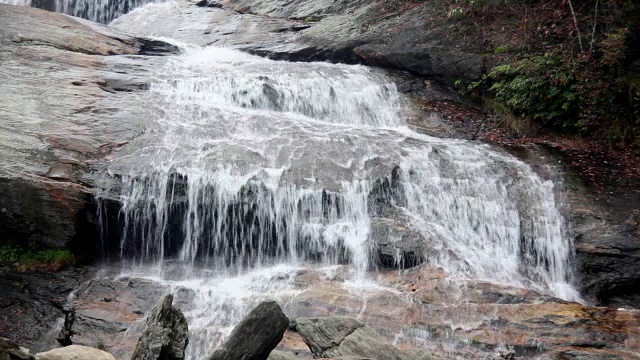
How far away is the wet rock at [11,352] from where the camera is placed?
11.8 ft

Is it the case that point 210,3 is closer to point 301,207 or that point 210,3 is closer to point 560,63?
point 560,63

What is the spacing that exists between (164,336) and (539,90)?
10.3 metres

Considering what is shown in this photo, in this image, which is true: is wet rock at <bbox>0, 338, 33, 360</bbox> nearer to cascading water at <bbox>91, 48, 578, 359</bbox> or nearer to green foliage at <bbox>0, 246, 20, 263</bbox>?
cascading water at <bbox>91, 48, 578, 359</bbox>

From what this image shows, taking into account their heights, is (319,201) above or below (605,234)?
above

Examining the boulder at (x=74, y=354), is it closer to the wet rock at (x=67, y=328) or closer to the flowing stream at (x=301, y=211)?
the flowing stream at (x=301, y=211)

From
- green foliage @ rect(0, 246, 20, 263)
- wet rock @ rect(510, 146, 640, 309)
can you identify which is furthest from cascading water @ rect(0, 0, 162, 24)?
wet rock @ rect(510, 146, 640, 309)

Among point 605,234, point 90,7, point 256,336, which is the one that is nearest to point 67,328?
point 256,336

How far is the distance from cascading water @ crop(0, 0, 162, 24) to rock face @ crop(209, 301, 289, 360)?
1925cm

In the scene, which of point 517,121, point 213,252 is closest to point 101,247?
point 213,252

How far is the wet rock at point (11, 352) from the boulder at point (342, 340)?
3031 mm

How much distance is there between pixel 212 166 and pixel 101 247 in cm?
247

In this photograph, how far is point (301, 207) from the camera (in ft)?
29.9

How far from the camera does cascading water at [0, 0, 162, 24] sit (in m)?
20.4

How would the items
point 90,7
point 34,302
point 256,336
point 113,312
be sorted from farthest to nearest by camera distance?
point 90,7 < point 34,302 < point 113,312 < point 256,336
